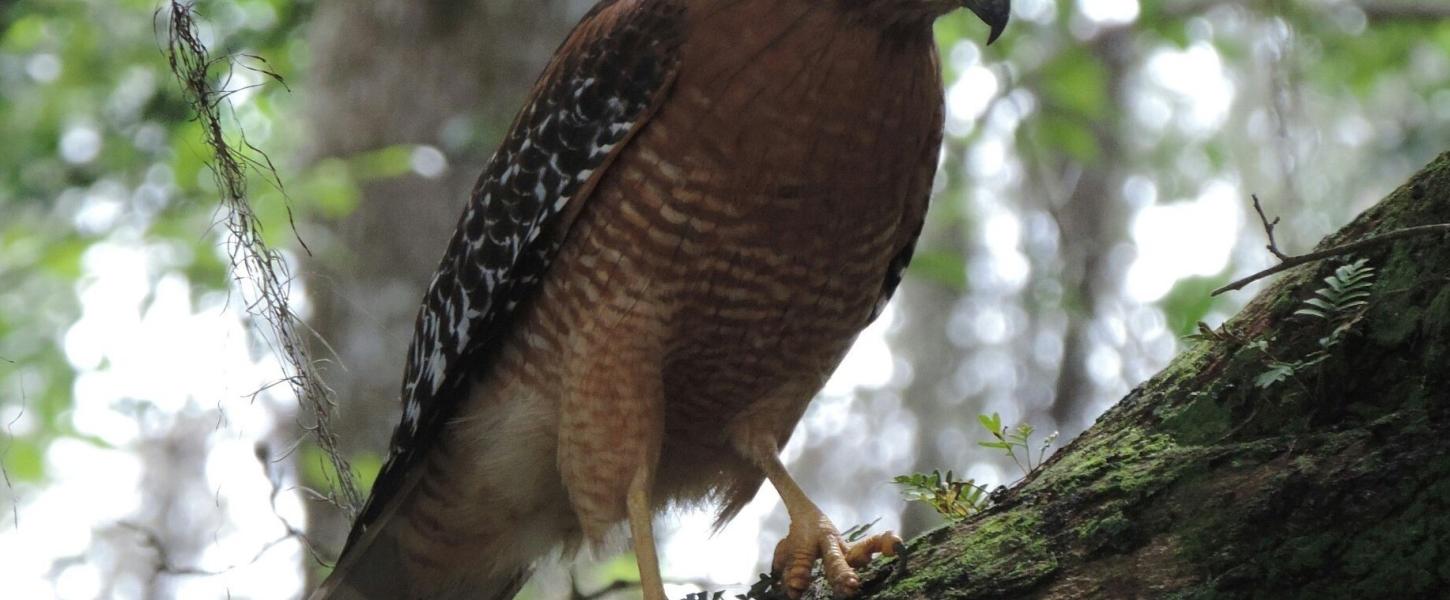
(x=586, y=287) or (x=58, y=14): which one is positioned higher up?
(x=58, y=14)

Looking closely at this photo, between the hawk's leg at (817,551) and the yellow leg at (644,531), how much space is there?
13.0 inches

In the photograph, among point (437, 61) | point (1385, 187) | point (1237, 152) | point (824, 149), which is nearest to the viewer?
point (824, 149)

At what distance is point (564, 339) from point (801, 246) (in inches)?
30.0

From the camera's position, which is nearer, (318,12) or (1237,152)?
(318,12)

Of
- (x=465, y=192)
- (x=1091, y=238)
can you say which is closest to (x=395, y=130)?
(x=465, y=192)

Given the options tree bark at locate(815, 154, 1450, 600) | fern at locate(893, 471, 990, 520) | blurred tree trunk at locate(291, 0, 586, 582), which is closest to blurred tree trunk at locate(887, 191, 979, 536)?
blurred tree trunk at locate(291, 0, 586, 582)

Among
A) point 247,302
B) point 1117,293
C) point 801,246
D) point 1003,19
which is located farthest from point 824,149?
point 1117,293

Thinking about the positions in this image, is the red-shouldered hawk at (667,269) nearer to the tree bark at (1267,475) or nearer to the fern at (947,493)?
the fern at (947,493)

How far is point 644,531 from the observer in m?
3.66

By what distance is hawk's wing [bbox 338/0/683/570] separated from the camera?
3.61 m

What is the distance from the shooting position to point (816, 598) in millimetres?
3215

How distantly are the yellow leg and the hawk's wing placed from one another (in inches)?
26.4

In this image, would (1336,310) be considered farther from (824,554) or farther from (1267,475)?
(824,554)

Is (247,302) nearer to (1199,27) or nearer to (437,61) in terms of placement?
(437,61)
